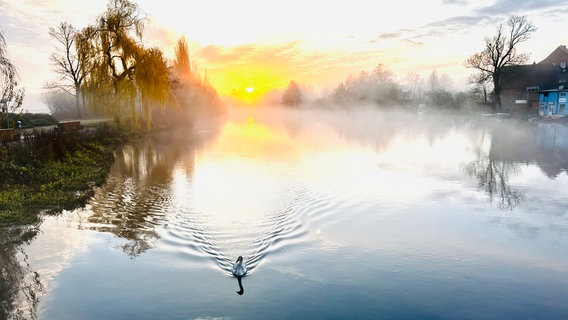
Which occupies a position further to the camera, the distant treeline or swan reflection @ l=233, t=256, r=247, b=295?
the distant treeline

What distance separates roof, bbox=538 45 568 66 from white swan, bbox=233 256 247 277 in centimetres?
6272

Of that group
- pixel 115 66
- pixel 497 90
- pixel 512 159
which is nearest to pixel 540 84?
pixel 497 90

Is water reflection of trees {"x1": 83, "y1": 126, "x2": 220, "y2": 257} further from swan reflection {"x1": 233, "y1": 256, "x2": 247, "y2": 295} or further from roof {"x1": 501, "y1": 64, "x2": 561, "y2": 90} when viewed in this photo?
roof {"x1": 501, "y1": 64, "x2": 561, "y2": 90}

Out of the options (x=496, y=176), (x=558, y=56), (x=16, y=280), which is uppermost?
(x=558, y=56)

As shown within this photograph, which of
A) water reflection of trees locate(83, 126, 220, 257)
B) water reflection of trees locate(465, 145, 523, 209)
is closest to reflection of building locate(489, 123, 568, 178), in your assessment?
water reflection of trees locate(465, 145, 523, 209)

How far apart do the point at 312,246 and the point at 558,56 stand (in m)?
61.9

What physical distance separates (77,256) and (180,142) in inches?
870

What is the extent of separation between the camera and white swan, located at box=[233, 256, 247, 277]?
735 cm

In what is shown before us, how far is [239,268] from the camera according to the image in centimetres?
740

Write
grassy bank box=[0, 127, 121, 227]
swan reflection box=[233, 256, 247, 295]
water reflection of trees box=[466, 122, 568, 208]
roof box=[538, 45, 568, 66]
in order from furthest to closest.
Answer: roof box=[538, 45, 568, 66] → water reflection of trees box=[466, 122, 568, 208] → grassy bank box=[0, 127, 121, 227] → swan reflection box=[233, 256, 247, 295]

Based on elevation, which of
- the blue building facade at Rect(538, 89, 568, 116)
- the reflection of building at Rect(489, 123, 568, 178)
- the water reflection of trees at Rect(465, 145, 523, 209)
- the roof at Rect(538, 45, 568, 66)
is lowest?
the water reflection of trees at Rect(465, 145, 523, 209)

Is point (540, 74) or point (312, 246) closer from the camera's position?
point (312, 246)

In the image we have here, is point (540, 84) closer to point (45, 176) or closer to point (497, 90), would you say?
point (497, 90)

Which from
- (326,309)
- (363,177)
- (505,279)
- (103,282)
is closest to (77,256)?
(103,282)
